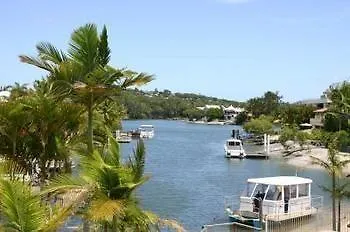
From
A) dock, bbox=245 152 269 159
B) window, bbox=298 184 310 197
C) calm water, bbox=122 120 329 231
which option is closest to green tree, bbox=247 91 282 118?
calm water, bbox=122 120 329 231

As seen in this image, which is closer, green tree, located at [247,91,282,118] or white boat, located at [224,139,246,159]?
white boat, located at [224,139,246,159]

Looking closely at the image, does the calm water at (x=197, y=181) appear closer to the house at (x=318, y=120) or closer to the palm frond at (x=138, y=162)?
the house at (x=318, y=120)

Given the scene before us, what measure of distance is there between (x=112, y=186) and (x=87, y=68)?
2.24 metres

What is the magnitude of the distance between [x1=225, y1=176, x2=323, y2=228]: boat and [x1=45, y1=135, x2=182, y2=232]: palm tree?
19.4 m

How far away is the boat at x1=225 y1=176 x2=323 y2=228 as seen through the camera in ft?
A: 92.0

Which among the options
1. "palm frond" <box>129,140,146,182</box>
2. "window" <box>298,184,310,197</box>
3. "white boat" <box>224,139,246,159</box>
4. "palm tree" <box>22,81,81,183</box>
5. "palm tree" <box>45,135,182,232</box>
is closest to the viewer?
"palm tree" <box>45,135,182,232</box>

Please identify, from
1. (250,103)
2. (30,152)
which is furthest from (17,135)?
(250,103)

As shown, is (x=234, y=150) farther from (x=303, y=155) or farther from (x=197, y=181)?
(x=197, y=181)

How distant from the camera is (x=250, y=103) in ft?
544

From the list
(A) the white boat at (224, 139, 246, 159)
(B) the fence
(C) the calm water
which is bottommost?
(C) the calm water

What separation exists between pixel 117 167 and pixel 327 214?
75.8 feet

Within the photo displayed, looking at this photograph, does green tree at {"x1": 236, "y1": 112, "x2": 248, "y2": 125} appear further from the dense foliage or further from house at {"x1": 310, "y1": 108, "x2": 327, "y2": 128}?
house at {"x1": 310, "y1": 108, "x2": 327, "y2": 128}

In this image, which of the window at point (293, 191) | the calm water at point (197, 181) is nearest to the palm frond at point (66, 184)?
the calm water at point (197, 181)

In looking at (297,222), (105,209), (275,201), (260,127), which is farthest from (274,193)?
(260,127)
